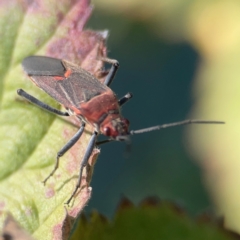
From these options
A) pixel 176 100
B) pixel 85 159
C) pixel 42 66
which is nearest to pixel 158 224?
pixel 85 159

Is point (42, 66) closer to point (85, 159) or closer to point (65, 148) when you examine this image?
point (65, 148)

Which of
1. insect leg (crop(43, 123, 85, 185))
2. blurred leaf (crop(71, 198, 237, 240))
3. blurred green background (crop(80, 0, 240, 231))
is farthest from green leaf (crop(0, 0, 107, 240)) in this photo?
blurred green background (crop(80, 0, 240, 231))

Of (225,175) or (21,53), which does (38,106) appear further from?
(225,175)

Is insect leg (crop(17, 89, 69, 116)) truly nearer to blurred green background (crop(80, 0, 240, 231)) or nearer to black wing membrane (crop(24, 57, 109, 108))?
black wing membrane (crop(24, 57, 109, 108))

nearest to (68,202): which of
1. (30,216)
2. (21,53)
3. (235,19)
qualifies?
(30,216)

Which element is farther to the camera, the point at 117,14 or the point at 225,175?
the point at 117,14
